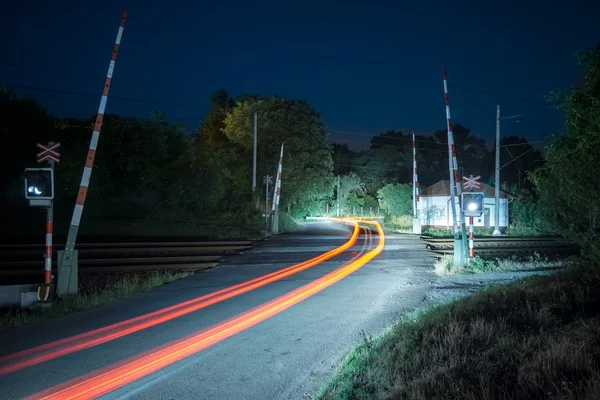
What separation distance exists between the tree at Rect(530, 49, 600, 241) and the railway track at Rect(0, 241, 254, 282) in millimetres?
11327

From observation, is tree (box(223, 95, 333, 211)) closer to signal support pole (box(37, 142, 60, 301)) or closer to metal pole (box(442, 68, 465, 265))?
metal pole (box(442, 68, 465, 265))

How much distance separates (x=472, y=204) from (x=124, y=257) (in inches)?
529

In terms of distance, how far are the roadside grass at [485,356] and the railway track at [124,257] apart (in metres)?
11.2

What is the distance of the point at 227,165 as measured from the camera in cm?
4594

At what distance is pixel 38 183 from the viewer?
10.6 meters

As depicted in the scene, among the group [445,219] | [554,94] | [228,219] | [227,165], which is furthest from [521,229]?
[554,94]

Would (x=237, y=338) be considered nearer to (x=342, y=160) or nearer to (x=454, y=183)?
(x=454, y=183)

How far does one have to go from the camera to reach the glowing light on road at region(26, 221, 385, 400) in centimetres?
551

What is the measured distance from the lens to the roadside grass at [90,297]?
9102mm

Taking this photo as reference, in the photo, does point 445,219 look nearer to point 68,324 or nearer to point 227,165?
point 227,165

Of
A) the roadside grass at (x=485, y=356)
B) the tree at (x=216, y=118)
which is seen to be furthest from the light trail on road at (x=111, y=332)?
the tree at (x=216, y=118)

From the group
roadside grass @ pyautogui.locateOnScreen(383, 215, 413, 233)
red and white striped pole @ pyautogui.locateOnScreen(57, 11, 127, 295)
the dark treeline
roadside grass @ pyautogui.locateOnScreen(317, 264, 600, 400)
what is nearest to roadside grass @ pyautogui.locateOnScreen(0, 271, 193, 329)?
red and white striped pole @ pyautogui.locateOnScreen(57, 11, 127, 295)

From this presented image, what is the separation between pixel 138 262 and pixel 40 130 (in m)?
16.7

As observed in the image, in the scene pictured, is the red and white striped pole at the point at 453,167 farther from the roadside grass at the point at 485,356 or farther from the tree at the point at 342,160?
the tree at the point at 342,160
